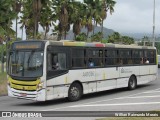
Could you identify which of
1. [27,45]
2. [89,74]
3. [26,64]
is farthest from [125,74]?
[26,64]

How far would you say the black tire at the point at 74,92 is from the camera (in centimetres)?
1832

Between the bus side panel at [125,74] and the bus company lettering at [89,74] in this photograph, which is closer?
the bus company lettering at [89,74]

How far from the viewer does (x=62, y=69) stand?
1783 cm

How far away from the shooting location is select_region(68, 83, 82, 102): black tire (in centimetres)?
1832

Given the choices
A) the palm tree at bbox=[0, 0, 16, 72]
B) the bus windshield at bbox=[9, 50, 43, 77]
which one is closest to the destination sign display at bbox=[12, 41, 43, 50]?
the bus windshield at bbox=[9, 50, 43, 77]

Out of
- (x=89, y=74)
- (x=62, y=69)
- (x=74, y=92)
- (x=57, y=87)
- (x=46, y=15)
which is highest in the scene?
(x=46, y=15)

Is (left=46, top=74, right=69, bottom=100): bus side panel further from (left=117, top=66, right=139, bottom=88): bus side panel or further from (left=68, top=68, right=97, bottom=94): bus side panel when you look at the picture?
(left=117, top=66, right=139, bottom=88): bus side panel

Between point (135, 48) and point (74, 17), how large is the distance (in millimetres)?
25297

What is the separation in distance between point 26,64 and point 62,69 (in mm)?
1618

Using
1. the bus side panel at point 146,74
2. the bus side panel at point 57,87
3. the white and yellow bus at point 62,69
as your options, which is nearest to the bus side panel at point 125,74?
the white and yellow bus at point 62,69

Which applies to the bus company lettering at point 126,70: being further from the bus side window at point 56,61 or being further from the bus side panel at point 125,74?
the bus side window at point 56,61

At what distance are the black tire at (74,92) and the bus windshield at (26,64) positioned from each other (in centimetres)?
214

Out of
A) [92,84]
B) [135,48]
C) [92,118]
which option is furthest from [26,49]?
[135,48]

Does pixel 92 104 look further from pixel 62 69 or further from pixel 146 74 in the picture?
pixel 146 74
